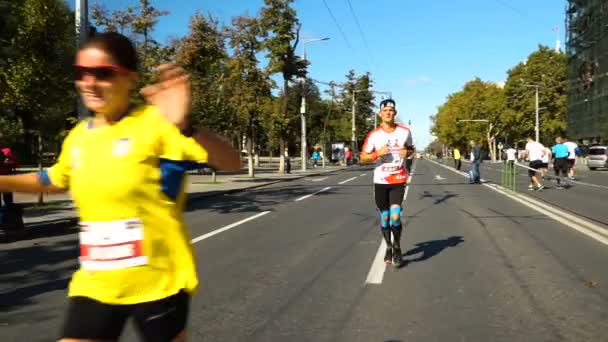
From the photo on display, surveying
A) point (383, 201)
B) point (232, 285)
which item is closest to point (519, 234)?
point (383, 201)

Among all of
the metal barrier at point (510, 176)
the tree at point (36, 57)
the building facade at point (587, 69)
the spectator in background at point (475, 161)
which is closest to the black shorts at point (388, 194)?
the tree at point (36, 57)

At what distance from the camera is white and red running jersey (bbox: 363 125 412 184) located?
21.5 feet

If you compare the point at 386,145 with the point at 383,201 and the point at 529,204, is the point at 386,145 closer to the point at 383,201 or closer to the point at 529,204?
the point at 383,201

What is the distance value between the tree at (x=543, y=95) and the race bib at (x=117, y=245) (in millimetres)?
76566

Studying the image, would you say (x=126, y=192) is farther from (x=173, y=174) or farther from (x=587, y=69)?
(x=587, y=69)

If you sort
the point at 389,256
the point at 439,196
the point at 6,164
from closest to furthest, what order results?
the point at 389,256
the point at 6,164
the point at 439,196

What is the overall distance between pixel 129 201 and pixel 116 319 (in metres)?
0.43

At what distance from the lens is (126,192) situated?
1.92m

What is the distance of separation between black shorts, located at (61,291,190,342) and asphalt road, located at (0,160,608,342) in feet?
7.13

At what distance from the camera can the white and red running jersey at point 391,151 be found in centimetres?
655

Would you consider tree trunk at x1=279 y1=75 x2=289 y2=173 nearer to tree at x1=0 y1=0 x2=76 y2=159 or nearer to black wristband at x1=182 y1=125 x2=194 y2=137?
tree at x1=0 y1=0 x2=76 y2=159

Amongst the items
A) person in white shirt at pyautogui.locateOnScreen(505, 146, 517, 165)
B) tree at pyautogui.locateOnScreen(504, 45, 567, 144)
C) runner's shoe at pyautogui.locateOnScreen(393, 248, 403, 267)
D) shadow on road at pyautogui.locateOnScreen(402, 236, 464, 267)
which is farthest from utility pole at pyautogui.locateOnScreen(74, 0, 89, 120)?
tree at pyautogui.locateOnScreen(504, 45, 567, 144)

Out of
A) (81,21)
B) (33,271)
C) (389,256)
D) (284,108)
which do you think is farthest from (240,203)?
(284,108)

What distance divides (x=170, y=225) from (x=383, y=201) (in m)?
4.86
